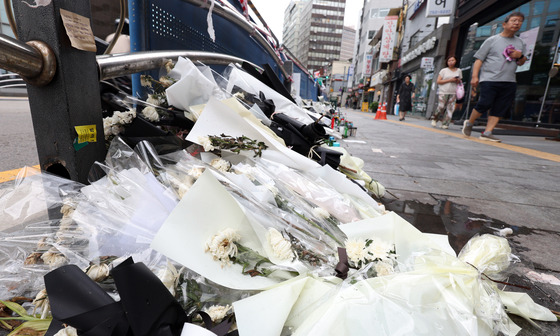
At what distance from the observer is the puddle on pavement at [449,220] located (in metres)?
1.69

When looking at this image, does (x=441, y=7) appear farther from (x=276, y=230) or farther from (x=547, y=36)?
(x=276, y=230)

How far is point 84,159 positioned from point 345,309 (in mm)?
1105

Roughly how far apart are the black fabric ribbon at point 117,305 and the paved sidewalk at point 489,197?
3.65 feet

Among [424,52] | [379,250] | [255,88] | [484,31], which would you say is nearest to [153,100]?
[255,88]

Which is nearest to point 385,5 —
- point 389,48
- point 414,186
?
point 389,48

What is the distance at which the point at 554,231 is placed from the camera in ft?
5.82

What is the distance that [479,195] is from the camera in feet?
7.98

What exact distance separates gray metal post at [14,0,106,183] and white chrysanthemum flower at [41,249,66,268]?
0.40m

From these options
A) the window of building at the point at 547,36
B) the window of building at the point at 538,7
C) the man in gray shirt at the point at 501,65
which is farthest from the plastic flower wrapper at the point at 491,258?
the window of building at the point at 538,7

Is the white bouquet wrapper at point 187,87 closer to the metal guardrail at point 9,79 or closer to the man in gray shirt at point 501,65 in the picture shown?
→ the metal guardrail at point 9,79

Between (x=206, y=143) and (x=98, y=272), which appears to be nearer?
(x=98, y=272)

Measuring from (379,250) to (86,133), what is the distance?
115cm

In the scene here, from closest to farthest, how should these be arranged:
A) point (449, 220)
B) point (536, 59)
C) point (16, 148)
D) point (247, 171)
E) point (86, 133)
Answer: point (86, 133)
point (247, 171)
point (449, 220)
point (16, 148)
point (536, 59)

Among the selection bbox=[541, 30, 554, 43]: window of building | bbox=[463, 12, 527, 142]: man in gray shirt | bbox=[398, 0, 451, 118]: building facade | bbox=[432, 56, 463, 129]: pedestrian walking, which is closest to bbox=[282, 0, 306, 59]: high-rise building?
bbox=[398, 0, 451, 118]: building facade
